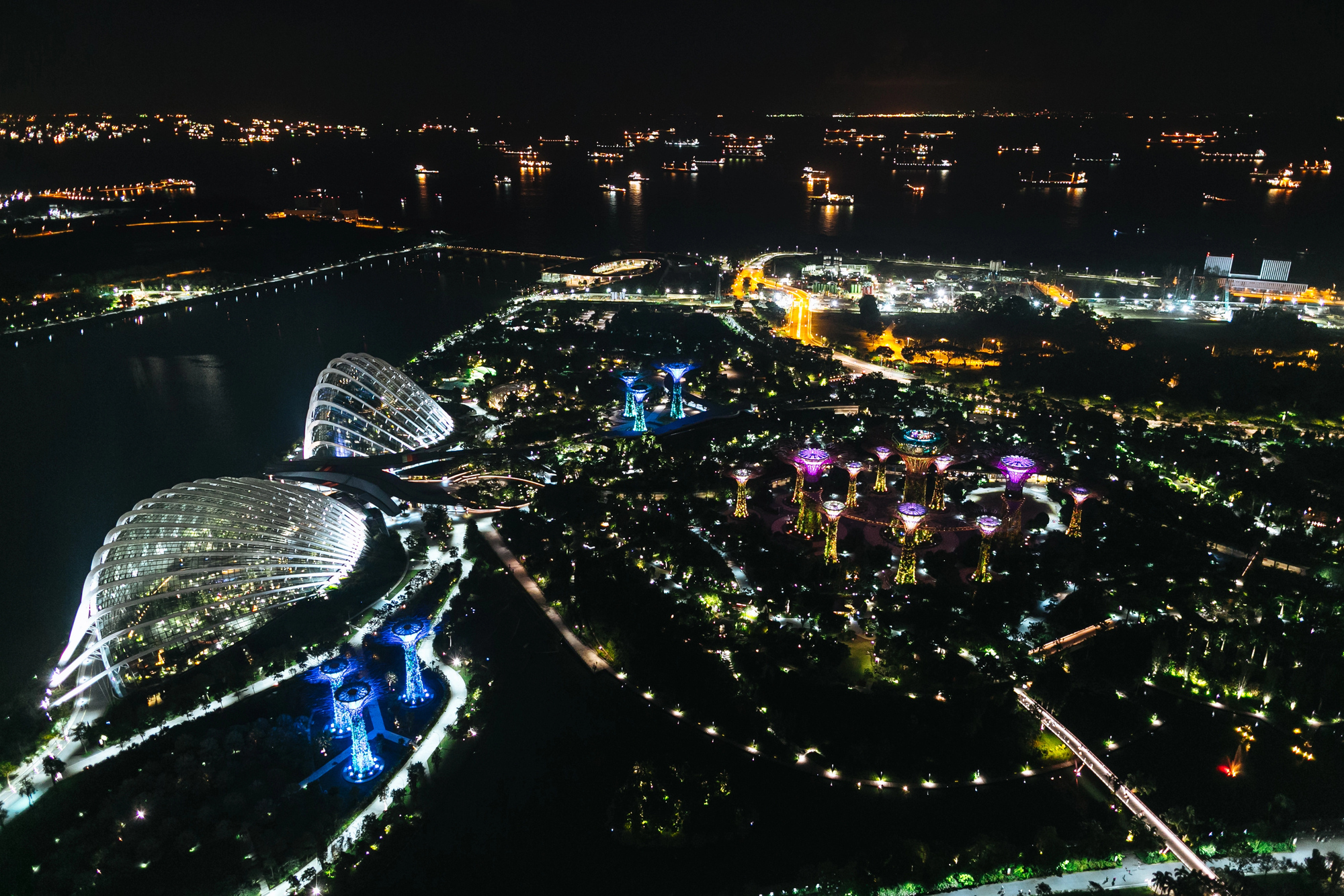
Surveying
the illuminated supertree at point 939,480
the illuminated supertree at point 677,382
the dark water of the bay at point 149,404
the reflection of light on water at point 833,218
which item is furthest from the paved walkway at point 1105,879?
the reflection of light on water at point 833,218

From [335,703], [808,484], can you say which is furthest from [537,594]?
[808,484]

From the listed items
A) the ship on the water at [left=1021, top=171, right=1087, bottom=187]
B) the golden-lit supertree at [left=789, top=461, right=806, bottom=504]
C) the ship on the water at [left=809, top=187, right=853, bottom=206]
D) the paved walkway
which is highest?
the ship on the water at [left=1021, top=171, right=1087, bottom=187]

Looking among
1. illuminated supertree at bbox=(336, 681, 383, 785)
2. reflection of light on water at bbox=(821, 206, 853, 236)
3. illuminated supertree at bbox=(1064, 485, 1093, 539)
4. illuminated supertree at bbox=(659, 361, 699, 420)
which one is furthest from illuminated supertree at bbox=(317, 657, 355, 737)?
reflection of light on water at bbox=(821, 206, 853, 236)

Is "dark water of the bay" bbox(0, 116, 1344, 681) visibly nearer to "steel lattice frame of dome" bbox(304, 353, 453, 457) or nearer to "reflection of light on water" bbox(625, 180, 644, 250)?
"reflection of light on water" bbox(625, 180, 644, 250)

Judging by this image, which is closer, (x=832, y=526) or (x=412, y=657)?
(x=412, y=657)

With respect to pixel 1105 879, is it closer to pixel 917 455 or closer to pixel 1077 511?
pixel 1077 511
